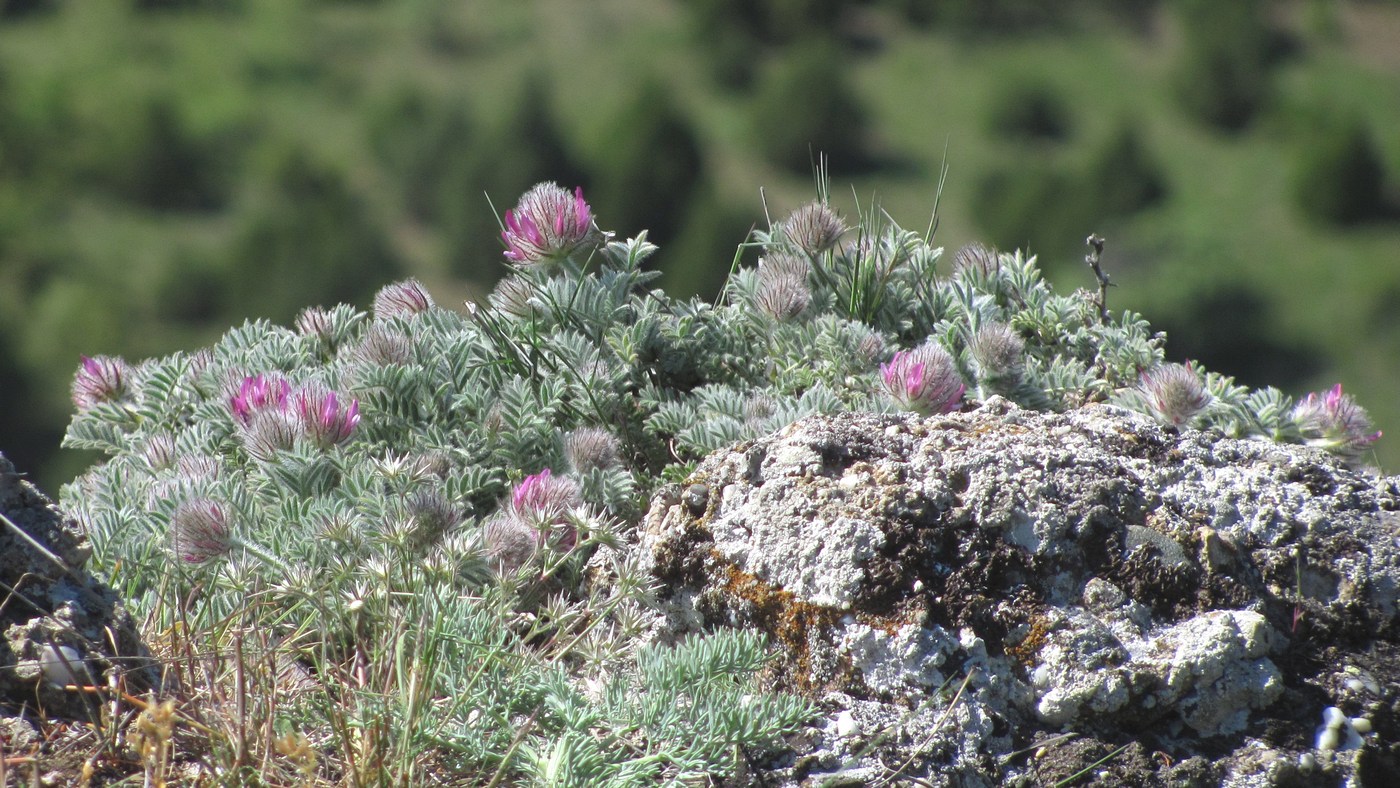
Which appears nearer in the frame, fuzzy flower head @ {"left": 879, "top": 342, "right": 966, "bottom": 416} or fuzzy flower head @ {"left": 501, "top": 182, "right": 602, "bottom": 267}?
fuzzy flower head @ {"left": 879, "top": 342, "right": 966, "bottom": 416}

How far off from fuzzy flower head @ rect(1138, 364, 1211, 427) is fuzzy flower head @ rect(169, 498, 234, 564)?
7.15 feet

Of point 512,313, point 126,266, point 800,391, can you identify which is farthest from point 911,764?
point 126,266

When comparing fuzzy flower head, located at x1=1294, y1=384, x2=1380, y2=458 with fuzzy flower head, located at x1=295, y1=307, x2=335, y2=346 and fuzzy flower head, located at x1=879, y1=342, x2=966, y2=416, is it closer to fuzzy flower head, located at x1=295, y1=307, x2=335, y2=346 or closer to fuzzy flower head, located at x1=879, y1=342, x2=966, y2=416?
fuzzy flower head, located at x1=879, y1=342, x2=966, y2=416

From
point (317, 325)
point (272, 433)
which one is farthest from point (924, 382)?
point (317, 325)

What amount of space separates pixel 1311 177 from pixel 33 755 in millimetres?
79254

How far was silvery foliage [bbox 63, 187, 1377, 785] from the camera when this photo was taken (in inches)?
96.9

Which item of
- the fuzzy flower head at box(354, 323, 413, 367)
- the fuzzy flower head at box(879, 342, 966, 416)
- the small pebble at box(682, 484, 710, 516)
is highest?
the fuzzy flower head at box(354, 323, 413, 367)

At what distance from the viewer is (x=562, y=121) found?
90688 mm

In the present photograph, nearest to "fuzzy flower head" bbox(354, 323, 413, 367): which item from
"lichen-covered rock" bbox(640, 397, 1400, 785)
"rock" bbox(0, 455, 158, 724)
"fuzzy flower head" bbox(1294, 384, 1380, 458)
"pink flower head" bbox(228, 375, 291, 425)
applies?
"pink flower head" bbox(228, 375, 291, 425)

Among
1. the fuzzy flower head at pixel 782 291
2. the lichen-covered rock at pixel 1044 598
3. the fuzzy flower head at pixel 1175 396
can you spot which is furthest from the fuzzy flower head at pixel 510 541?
the fuzzy flower head at pixel 1175 396

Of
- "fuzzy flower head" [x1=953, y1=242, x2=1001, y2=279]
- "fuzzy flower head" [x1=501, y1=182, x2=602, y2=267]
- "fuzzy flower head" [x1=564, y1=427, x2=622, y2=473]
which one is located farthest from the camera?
"fuzzy flower head" [x1=953, y1=242, x2=1001, y2=279]

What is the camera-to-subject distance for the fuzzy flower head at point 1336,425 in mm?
3648

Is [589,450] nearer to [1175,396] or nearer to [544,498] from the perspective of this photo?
[544,498]

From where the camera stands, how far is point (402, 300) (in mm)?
4047
